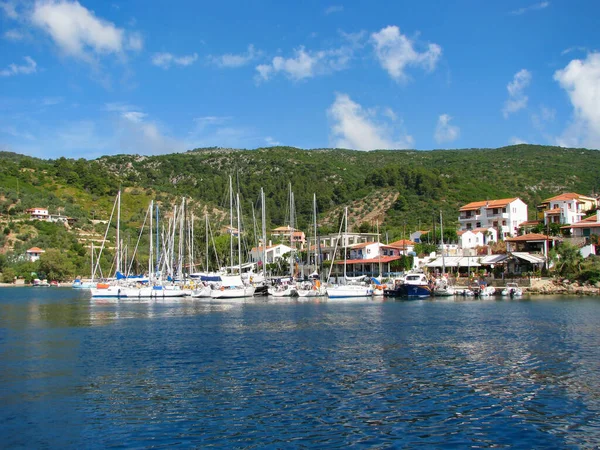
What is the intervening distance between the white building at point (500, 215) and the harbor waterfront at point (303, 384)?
2223 inches

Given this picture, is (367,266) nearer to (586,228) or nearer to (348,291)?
(348,291)

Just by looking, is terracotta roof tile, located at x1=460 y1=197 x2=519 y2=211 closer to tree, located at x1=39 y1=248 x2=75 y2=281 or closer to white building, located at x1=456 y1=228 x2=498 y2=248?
white building, located at x1=456 y1=228 x2=498 y2=248

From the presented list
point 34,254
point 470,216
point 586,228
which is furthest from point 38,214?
point 586,228

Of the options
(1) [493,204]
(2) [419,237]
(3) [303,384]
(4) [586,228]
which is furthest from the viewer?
(2) [419,237]

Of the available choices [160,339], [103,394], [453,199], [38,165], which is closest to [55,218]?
[38,165]

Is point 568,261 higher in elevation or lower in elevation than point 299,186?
lower

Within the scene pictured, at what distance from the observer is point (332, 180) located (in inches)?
6407

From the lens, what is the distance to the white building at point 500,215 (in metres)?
93.0

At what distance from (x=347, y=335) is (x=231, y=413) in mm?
16351

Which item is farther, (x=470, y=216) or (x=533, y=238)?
(x=470, y=216)

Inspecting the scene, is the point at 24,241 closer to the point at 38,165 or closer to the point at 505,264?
the point at 38,165

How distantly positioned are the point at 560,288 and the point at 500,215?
2928cm

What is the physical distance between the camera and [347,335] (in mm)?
32406

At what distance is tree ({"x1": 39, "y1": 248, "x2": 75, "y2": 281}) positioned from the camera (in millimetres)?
109188
